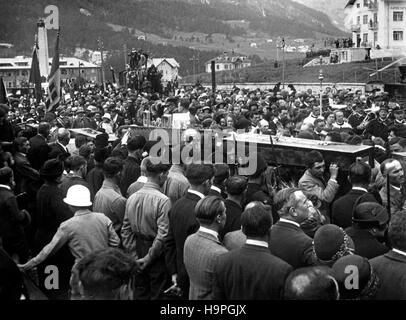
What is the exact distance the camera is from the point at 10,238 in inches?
220

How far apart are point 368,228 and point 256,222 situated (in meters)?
1.27

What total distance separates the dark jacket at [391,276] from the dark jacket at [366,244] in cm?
58

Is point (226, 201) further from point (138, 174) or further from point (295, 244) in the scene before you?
point (138, 174)

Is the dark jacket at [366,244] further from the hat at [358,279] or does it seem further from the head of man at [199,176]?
the head of man at [199,176]

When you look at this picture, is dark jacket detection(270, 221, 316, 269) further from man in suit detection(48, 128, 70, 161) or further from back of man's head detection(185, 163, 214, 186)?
man in suit detection(48, 128, 70, 161)

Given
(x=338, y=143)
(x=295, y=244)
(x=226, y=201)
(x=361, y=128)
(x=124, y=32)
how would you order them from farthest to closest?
(x=124, y=32)
(x=361, y=128)
(x=338, y=143)
(x=226, y=201)
(x=295, y=244)

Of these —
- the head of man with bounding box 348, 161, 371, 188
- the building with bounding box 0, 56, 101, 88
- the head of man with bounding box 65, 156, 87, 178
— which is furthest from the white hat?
the building with bounding box 0, 56, 101, 88

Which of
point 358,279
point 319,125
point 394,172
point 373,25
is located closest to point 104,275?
point 358,279

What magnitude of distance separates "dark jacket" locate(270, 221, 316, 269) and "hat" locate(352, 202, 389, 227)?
0.59 metres

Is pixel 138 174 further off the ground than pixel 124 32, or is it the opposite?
pixel 124 32

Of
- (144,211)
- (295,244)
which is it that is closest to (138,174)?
(144,211)

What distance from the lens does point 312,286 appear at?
10.5 feet

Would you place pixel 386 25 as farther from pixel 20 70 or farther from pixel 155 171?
pixel 155 171
